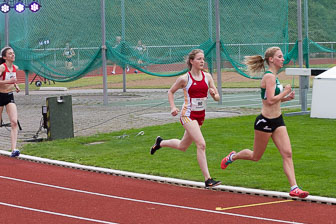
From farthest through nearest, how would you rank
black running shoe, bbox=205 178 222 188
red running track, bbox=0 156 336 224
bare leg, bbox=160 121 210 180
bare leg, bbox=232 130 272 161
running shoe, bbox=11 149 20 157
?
running shoe, bbox=11 149 20 157 < bare leg, bbox=160 121 210 180 < black running shoe, bbox=205 178 222 188 < bare leg, bbox=232 130 272 161 < red running track, bbox=0 156 336 224

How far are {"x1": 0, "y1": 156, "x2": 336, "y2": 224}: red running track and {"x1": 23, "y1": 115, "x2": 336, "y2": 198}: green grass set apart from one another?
72 centimetres

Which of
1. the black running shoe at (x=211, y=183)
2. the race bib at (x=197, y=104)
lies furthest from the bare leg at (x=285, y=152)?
the race bib at (x=197, y=104)

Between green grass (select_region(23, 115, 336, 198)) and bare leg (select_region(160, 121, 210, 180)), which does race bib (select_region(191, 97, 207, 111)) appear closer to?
bare leg (select_region(160, 121, 210, 180))

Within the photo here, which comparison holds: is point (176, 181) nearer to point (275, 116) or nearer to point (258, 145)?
point (258, 145)

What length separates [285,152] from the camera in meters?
9.62

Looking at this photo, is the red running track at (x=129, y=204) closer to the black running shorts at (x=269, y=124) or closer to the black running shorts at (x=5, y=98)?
the black running shorts at (x=269, y=124)

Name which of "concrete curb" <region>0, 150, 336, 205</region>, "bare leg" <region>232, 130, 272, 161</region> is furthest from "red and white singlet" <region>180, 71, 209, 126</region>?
"concrete curb" <region>0, 150, 336, 205</region>

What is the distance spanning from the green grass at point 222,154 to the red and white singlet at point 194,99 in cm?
112

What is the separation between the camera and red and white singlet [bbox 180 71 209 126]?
1056 cm

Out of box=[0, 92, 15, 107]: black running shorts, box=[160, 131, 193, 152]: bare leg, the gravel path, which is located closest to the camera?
box=[160, 131, 193, 152]: bare leg

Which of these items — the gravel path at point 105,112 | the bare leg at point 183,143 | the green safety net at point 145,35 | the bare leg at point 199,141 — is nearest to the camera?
the bare leg at point 199,141

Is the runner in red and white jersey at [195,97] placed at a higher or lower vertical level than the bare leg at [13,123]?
higher

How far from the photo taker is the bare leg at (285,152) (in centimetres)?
959

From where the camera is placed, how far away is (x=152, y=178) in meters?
11.5
